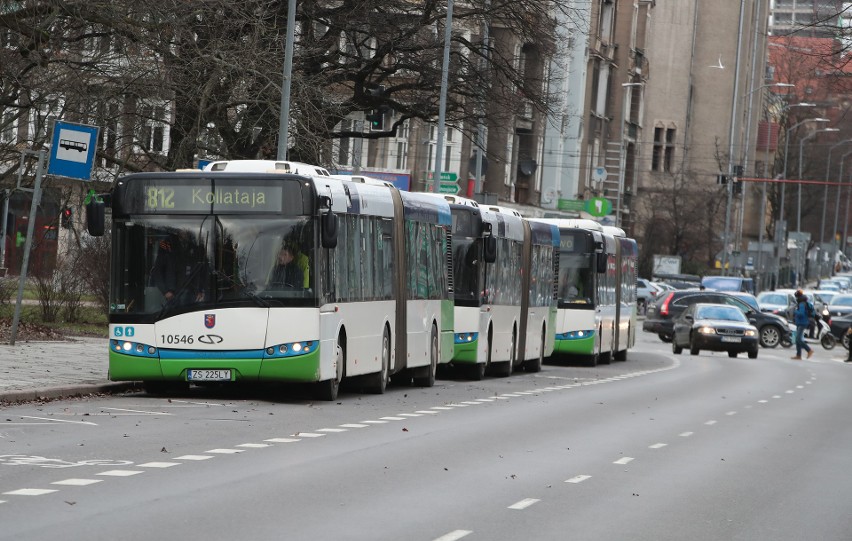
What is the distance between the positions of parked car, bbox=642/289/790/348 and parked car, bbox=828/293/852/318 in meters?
13.6

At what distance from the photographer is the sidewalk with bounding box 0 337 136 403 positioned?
770 inches

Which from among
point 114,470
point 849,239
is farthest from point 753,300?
point 849,239

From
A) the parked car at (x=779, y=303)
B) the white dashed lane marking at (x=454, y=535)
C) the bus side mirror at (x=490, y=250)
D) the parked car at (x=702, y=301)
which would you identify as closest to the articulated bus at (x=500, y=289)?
the bus side mirror at (x=490, y=250)

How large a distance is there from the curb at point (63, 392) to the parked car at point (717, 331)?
27.0 m

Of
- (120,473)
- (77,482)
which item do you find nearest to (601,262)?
(120,473)

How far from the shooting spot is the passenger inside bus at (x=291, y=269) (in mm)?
20547

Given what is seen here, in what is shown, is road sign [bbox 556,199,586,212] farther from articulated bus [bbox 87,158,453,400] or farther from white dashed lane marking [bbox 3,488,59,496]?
white dashed lane marking [bbox 3,488,59,496]

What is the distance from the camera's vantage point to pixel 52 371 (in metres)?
22.5

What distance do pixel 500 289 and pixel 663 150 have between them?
85.5 meters

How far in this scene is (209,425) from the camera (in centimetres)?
1705

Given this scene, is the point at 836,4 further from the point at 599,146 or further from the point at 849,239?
the point at 849,239

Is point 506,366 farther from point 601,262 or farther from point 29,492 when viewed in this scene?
point 29,492

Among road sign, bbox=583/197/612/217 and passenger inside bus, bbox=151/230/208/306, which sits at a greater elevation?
road sign, bbox=583/197/612/217

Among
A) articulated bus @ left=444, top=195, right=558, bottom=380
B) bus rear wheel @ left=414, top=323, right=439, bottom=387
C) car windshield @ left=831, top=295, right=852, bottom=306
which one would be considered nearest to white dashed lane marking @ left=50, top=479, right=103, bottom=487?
bus rear wheel @ left=414, top=323, right=439, bottom=387
